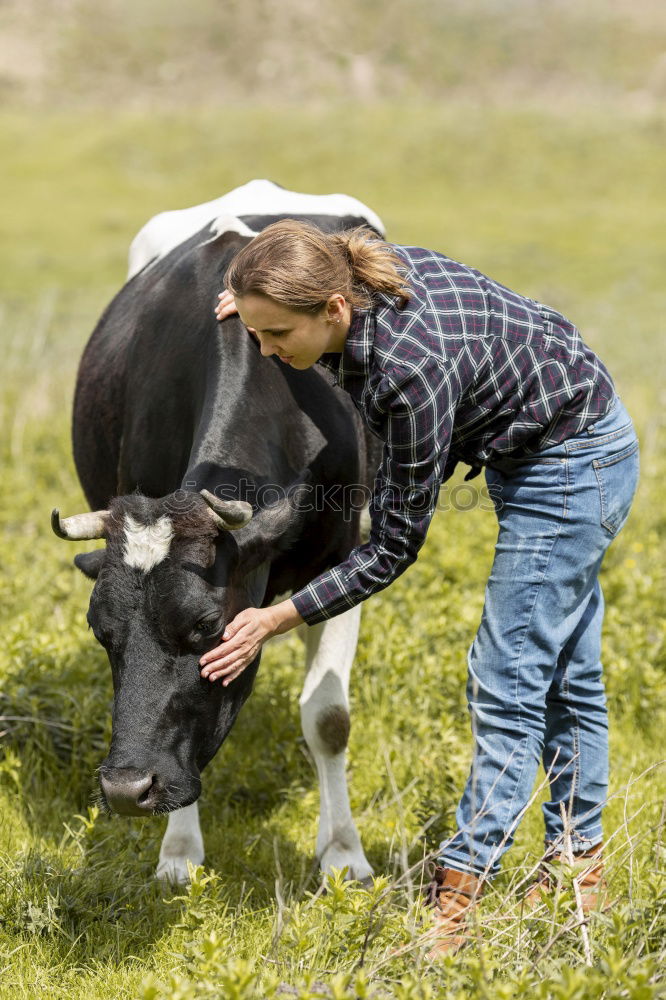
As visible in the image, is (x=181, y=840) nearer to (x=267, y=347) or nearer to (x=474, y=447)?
(x=474, y=447)

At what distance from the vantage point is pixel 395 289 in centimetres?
329

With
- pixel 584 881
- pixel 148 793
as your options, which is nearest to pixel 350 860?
pixel 584 881

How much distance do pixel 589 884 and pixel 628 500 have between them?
1.34m

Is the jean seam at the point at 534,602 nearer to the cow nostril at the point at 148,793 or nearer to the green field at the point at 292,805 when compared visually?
the green field at the point at 292,805

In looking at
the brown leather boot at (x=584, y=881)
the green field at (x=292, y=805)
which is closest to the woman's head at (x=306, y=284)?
the green field at (x=292, y=805)

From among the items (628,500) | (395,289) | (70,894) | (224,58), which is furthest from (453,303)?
(224,58)

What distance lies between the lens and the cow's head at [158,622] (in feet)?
10.8

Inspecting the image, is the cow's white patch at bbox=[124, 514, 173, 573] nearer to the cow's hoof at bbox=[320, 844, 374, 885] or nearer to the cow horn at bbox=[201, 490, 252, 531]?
the cow horn at bbox=[201, 490, 252, 531]

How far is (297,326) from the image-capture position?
327 centimetres

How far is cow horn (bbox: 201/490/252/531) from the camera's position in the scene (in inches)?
128

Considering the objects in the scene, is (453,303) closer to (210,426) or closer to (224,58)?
(210,426)

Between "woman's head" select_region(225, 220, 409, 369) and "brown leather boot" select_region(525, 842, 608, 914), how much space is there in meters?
1.64

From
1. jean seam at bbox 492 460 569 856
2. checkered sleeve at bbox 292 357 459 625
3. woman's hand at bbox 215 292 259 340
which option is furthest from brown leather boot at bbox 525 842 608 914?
woman's hand at bbox 215 292 259 340

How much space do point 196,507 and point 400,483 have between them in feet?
2.03
